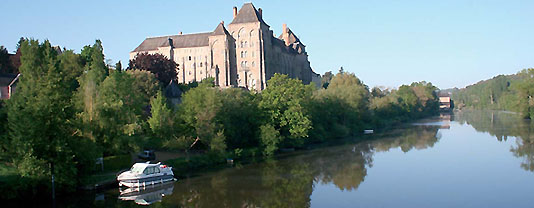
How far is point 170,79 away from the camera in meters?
61.7

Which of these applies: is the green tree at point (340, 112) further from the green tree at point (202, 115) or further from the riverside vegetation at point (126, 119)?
the green tree at point (202, 115)

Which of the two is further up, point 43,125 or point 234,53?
point 234,53

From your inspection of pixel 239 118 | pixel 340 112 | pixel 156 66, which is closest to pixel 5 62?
pixel 156 66

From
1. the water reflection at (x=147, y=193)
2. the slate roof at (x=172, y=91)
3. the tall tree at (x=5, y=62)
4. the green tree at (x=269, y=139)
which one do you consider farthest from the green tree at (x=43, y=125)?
the tall tree at (x=5, y=62)

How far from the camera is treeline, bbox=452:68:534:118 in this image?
249ft

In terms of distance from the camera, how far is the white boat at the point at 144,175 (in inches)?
1062

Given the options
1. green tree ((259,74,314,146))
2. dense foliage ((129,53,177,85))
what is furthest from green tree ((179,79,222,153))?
dense foliage ((129,53,177,85))

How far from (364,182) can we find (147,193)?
12.4m

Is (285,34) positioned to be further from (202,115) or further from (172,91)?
(202,115)

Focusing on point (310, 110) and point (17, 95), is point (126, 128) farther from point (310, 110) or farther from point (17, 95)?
point (310, 110)

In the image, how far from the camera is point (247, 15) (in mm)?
85938

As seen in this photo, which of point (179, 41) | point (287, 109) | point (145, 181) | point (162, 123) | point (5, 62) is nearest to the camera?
point (145, 181)

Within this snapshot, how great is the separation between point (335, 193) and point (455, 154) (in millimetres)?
19463

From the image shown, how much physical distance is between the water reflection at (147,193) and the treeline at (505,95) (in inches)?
2571
